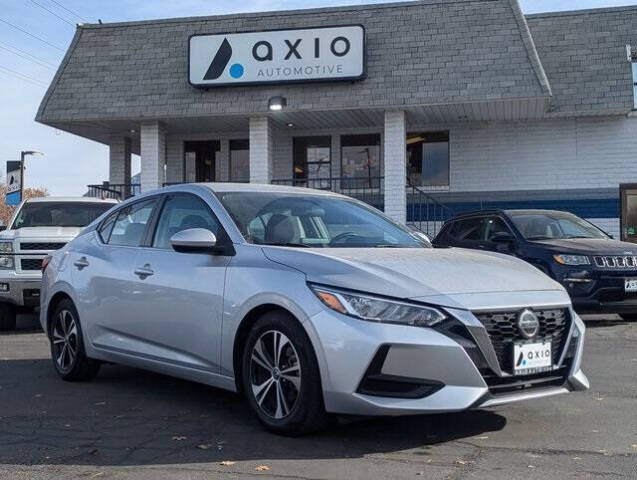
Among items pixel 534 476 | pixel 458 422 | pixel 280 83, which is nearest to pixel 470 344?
pixel 534 476

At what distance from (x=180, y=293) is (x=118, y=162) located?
16.5 meters

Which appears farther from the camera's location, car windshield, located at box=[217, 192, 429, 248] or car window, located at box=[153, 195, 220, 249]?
car window, located at box=[153, 195, 220, 249]

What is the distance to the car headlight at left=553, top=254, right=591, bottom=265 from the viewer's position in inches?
390

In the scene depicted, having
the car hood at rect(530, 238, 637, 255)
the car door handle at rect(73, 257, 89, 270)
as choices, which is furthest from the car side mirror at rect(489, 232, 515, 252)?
the car door handle at rect(73, 257, 89, 270)

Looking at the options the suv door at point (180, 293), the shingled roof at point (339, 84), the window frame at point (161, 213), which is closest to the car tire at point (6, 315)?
the window frame at point (161, 213)

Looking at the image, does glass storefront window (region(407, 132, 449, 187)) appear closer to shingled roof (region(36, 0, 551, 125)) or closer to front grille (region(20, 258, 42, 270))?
shingled roof (region(36, 0, 551, 125))

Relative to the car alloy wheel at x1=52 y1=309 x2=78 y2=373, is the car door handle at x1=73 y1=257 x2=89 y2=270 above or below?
above

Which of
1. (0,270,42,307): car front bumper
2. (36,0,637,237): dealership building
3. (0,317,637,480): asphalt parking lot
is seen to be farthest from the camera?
(36,0,637,237): dealership building

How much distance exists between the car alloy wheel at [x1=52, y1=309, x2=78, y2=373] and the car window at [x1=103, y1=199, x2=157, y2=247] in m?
0.86

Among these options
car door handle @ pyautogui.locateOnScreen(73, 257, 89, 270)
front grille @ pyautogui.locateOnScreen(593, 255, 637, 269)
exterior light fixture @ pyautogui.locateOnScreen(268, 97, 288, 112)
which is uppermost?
exterior light fixture @ pyautogui.locateOnScreen(268, 97, 288, 112)

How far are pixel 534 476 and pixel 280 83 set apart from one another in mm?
14350

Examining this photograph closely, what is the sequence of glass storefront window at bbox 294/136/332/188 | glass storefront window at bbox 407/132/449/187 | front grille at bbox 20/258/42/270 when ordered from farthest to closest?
glass storefront window at bbox 294/136/332/188 → glass storefront window at bbox 407/132/449/187 → front grille at bbox 20/258/42/270

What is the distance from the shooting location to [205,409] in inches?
221

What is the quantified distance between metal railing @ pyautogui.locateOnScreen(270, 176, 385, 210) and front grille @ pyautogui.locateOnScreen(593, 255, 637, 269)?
31.2 feet
